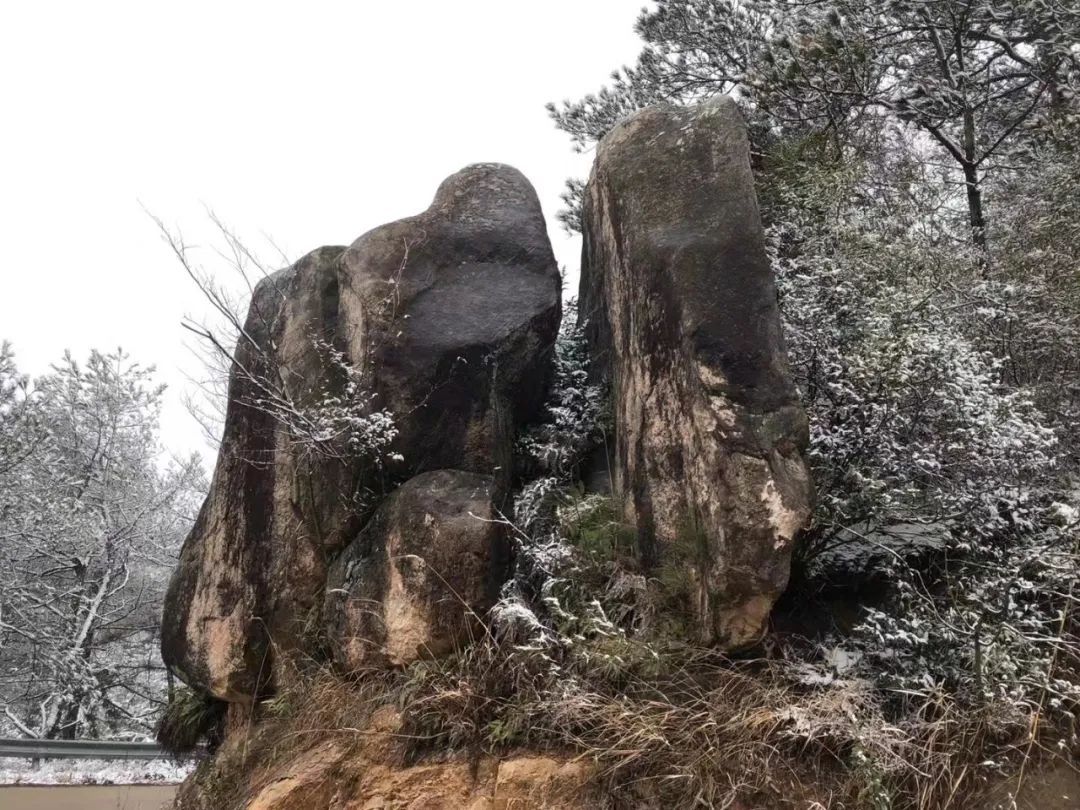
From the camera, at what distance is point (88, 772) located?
11.4m

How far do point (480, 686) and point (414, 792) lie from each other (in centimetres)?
73

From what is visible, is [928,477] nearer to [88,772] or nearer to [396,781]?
[396,781]

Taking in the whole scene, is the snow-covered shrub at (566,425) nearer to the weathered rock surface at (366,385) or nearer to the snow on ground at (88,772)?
the weathered rock surface at (366,385)

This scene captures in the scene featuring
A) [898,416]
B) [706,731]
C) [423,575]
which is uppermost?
[898,416]

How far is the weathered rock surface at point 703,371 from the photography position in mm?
4602

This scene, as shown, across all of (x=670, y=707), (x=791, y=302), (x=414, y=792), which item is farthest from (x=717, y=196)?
(x=414, y=792)

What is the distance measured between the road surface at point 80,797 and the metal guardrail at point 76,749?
0.58 metres

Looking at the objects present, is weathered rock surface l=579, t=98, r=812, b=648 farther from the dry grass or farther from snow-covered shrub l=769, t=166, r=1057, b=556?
snow-covered shrub l=769, t=166, r=1057, b=556

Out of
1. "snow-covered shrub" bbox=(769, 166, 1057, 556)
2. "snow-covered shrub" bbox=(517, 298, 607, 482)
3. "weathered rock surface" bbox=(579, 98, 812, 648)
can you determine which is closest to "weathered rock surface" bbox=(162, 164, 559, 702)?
"snow-covered shrub" bbox=(517, 298, 607, 482)

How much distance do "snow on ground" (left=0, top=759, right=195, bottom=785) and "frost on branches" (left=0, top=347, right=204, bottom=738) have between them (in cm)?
353

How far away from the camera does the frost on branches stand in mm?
15031

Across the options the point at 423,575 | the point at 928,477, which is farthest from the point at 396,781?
the point at 928,477

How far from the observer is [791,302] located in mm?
5984

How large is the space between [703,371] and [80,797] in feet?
33.7
